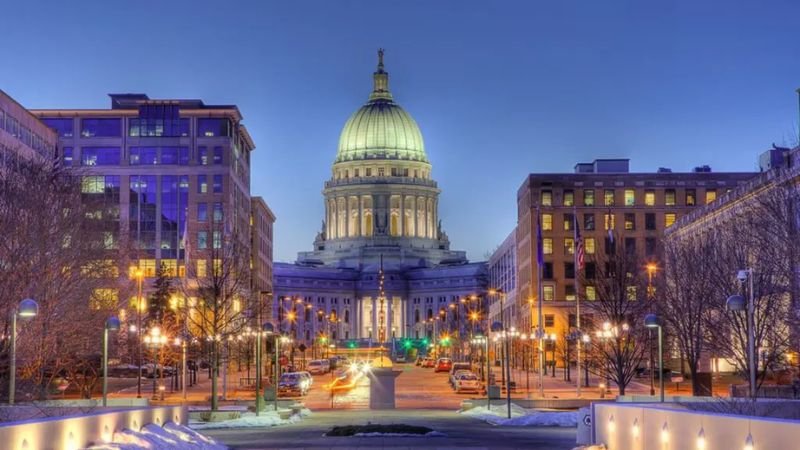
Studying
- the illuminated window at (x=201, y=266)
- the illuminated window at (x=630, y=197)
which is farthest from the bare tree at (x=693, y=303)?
the illuminated window at (x=201, y=266)

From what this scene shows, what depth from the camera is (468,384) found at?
86.6 meters

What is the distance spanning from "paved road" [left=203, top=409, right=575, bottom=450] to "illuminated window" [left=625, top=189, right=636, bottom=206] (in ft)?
315

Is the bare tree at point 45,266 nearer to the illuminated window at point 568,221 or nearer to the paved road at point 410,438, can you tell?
the paved road at point 410,438

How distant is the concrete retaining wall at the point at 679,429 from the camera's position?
20.5 metres

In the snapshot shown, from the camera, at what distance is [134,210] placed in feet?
512

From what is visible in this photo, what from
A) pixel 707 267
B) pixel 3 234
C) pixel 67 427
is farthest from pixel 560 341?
pixel 67 427

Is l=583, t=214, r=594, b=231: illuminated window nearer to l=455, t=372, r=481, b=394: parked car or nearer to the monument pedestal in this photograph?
l=455, t=372, r=481, b=394: parked car

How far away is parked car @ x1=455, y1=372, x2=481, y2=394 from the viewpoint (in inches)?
3406

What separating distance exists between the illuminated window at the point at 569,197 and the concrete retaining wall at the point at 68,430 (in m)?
123

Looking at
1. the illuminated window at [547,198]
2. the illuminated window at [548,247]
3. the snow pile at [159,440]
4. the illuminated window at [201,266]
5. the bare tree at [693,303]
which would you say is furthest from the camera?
the illuminated window at [548,247]

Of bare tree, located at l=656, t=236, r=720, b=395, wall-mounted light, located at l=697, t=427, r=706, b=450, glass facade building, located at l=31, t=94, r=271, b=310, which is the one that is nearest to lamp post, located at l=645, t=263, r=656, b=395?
bare tree, located at l=656, t=236, r=720, b=395

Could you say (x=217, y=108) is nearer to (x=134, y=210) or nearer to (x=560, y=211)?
(x=134, y=210)

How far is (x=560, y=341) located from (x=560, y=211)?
15.9m

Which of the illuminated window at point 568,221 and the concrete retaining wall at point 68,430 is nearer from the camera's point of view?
the concrete retaining wall at point 68,430
